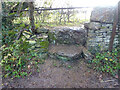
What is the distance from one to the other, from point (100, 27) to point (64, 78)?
7.28 feet

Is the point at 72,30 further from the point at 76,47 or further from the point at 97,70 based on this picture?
the point at 97,70

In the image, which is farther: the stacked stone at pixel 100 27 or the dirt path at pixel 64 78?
the stacked stone at pixel 100 27

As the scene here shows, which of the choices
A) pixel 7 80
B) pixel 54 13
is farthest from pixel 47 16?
pixel 7 80

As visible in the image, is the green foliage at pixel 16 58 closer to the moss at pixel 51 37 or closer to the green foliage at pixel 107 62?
the moss at pixel 51 37

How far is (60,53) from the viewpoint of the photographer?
3326 millimetres

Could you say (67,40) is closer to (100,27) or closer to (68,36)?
(68,36)

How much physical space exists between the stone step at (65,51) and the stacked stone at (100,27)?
0.54 m

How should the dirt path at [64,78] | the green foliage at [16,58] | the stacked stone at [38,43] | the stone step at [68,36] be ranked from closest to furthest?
the dirt path at [64,78] → the green foliage at [16,58] → the stacked stone at [38,43] → the stone step at [68,36]

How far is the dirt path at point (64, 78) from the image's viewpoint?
271 centimetres

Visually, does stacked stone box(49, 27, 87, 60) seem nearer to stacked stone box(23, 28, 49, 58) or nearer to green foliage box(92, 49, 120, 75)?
stacked stone box(23, 28, 49, 58)

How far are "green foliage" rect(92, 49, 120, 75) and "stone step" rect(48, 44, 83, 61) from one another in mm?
668

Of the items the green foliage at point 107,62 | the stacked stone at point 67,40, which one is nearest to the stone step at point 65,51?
the stacked stone at point 67,40

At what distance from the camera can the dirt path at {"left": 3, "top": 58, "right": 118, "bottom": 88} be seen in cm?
271

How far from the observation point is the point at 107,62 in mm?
3059
